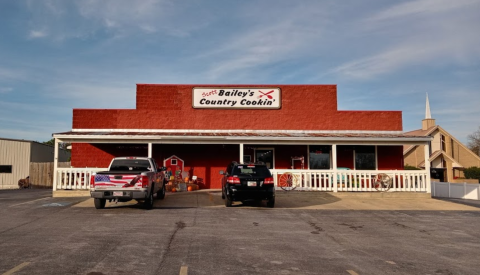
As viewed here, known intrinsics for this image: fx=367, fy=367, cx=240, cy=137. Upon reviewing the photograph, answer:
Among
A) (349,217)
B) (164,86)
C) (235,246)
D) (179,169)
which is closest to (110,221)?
(235,246)

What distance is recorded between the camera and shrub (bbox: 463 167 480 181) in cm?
3719

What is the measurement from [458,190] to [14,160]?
111ft

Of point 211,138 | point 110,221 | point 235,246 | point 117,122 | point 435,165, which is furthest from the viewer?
point 435,165

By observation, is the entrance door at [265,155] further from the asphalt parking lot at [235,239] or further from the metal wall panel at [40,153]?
the metal wall panel at [40,153]

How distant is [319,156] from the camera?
68.3 ft

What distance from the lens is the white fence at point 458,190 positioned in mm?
25141

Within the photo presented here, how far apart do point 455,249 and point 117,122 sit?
17.4 metres

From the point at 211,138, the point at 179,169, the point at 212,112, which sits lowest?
the point at 179,169

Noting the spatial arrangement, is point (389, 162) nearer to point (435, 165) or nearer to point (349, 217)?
point (349, 217)

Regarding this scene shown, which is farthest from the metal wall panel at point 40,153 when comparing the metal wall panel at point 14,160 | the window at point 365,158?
the window at point 365,158

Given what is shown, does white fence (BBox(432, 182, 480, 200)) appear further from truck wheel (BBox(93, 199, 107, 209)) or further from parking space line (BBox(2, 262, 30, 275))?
parking space line (BBox(2, 262, 30, 275))

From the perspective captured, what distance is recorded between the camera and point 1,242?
736 centimetres

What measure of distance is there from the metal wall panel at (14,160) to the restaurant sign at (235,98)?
17.6m

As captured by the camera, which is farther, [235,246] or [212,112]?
[212,112]
